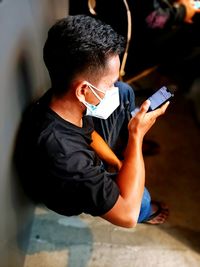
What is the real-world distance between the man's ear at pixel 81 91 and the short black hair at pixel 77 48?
0.03 meters

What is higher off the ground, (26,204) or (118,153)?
(118,153)

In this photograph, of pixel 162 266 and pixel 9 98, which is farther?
pixel 162 266

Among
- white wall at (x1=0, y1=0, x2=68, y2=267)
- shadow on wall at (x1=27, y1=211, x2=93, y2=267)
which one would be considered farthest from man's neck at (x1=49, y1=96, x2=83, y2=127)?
shadow on wall at (x1=27, y1=211, x2=93, y2=267)

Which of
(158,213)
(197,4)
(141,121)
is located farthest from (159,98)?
(197,4)

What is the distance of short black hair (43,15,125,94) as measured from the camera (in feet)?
3.16

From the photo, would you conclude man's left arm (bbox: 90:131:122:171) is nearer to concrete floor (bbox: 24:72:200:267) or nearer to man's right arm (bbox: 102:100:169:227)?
man's right arm (bbox: 102:100:169:227)

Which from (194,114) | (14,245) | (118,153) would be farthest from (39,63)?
(194,114)

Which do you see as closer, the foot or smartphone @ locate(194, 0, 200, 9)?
the foot

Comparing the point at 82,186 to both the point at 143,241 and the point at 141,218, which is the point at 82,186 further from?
the point at 143,241

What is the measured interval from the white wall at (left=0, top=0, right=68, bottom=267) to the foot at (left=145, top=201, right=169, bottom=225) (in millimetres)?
548

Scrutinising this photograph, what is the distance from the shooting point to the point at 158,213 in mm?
1599

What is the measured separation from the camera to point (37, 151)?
100 cm

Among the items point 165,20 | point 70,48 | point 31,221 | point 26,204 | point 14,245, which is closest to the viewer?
point 70,48

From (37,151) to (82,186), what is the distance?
17 centimetres
